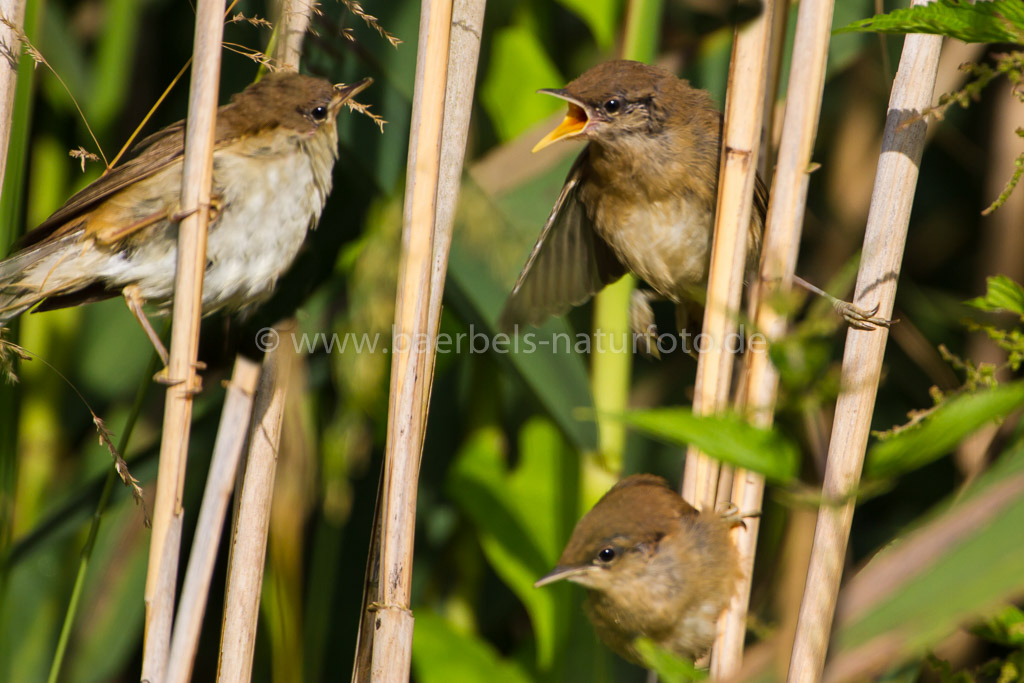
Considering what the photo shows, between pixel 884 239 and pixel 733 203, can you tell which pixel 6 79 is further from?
pixel 884 239

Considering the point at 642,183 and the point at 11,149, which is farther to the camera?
the point at 642,183

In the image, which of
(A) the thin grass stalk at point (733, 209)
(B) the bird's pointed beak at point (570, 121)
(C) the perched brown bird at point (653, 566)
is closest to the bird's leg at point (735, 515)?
(C) the perched brown bird at point (653, 566)

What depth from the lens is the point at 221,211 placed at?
1838 mm

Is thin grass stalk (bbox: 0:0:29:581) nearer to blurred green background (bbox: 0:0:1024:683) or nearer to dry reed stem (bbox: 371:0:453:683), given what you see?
blurred green background (bbox: 0:0:1024:683)

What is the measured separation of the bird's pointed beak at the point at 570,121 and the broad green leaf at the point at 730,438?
1.20 metres

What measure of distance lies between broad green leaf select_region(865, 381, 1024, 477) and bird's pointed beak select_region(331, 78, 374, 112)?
1247mm

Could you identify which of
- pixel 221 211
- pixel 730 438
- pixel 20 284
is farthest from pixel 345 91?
pixel 730 438

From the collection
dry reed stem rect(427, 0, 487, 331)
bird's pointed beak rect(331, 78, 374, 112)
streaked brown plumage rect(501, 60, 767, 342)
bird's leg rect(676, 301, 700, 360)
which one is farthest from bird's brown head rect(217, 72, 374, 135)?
bird's leg rect(676, 301, 700, 360)

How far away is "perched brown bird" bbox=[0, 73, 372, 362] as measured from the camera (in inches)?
72.1

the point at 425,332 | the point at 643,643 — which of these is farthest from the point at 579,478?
the point at 643,643

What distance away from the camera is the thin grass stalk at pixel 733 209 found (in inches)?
64.8

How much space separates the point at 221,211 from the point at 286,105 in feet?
0.82

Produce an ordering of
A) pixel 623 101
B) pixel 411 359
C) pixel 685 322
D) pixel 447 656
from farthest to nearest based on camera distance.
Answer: pixel 685 322
pixel 447 656
pixel 623 101
pixel 411 359

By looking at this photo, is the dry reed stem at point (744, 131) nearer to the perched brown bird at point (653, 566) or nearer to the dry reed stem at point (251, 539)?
the perched brown bird at point (653, 566)
